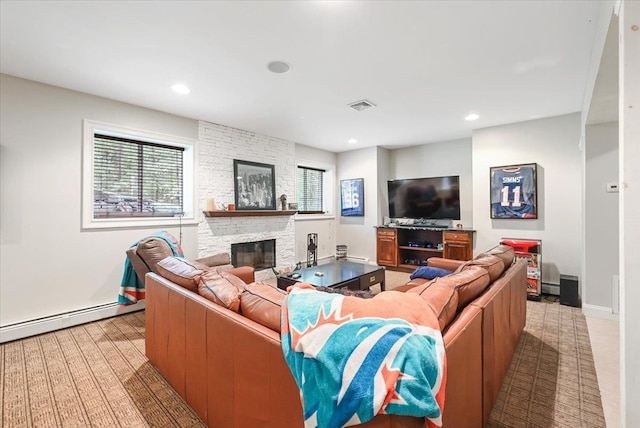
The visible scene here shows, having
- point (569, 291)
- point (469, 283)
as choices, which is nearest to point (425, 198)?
point (569, 291)

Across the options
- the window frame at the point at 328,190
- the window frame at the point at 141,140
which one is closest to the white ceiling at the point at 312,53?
the window frame at the point at 141,140

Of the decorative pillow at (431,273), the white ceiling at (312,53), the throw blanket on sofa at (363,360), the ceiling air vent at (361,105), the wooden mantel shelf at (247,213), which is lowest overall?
the decorative pillow at (431,273)

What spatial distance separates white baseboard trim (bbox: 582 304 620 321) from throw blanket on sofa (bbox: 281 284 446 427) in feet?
11.9

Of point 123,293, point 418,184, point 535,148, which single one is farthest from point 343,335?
point 418,184

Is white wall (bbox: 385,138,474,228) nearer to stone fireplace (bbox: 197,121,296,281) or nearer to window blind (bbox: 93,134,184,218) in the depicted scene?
stone fireplace (bbox: 197,121,296,281)

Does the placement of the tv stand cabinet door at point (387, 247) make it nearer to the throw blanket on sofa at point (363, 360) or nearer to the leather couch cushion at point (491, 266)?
the leather couch cushion at point (491, 266)

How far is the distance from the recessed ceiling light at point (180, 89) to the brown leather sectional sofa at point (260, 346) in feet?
6.97

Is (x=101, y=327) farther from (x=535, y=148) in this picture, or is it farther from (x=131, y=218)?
(x=535, y=148)

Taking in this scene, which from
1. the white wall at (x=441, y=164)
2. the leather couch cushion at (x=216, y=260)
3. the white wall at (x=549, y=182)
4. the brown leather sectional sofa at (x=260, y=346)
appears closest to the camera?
the brown leather sectional sofa at (x=260, y=346)

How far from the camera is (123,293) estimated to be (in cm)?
320

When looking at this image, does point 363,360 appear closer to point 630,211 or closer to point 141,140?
point 630,211

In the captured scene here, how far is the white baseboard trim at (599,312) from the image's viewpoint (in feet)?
10.6

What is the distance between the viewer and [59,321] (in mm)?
3080

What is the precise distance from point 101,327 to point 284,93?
10.9ft
